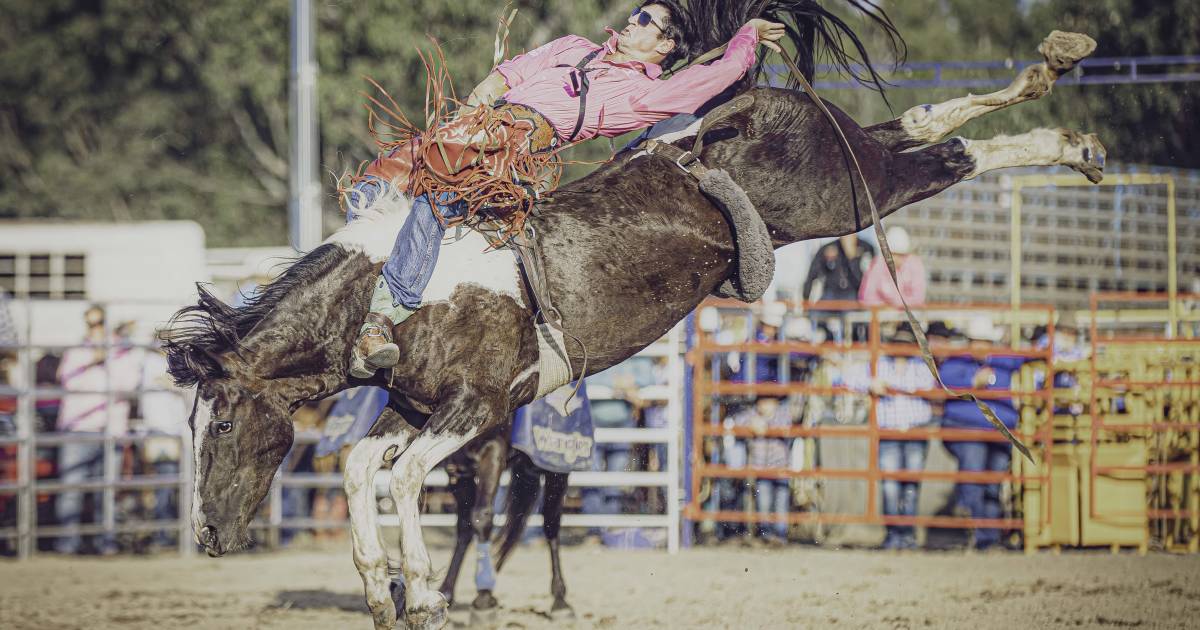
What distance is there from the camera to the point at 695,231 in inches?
177

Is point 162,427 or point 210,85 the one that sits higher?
point 210,85

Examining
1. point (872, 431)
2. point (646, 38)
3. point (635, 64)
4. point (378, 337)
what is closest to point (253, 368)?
point (378, 337)

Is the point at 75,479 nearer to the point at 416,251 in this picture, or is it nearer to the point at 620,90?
the point at 416,251

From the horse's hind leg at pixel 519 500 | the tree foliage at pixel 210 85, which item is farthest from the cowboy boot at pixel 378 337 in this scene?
the tree foliage at pixel 210 85

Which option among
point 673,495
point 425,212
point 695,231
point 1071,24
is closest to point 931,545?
point 673,495

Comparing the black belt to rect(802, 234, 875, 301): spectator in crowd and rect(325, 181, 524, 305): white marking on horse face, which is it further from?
rect(802, 234, 875, 301): spectator in crowd

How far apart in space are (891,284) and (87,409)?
6.01m

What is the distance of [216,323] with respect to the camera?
4.09 m

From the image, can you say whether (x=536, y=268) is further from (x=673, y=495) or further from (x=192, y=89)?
(x=192, y=89)

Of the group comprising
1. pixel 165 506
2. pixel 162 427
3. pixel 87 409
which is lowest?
pixel 165 506

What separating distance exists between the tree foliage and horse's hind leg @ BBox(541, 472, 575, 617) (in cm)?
1088

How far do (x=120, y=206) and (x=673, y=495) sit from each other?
796 inches

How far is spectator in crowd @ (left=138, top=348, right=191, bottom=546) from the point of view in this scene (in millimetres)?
9281

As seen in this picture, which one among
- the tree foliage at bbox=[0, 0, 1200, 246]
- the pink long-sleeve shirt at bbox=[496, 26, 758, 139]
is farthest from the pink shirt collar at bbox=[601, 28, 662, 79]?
the tree foliage at bbox=[0, 0, 1200, 246]
